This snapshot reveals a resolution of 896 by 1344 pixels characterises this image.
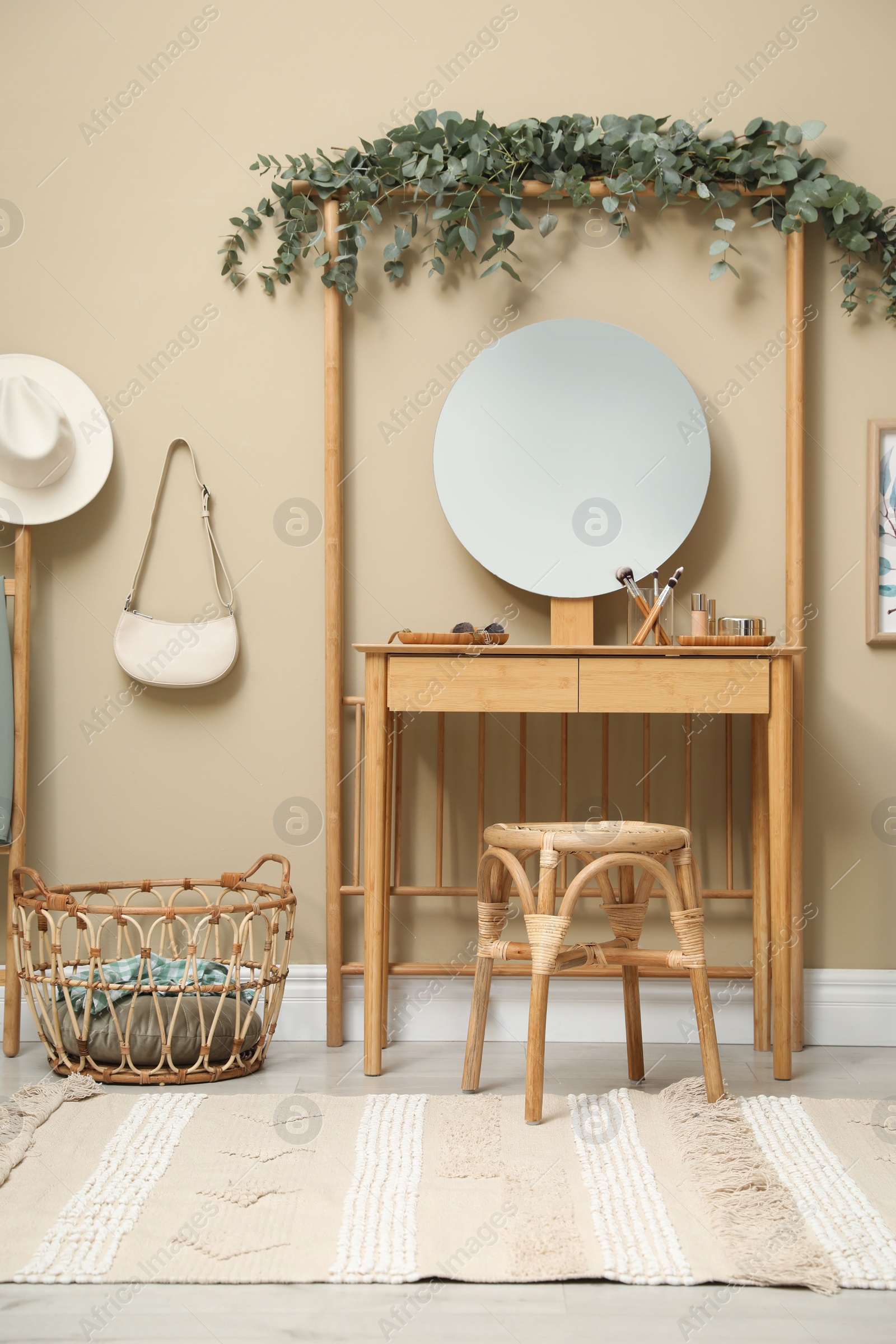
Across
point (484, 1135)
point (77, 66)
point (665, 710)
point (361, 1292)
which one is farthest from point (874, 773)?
point (77, 66)

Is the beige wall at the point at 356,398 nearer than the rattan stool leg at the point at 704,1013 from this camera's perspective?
No

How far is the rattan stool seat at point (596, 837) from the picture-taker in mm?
1599

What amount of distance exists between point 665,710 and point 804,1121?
0.71 metres

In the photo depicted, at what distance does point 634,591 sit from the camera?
204 cm

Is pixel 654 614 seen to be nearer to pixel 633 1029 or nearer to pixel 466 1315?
pixel 633 1029

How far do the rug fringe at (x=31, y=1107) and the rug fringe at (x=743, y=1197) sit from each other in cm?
97

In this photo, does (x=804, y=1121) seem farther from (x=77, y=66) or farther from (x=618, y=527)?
(x=77, y=66)

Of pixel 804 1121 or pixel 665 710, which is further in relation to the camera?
pixel 665 710

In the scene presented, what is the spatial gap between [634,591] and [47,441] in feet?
4.23

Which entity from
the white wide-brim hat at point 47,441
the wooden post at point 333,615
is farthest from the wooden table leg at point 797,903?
the white wide-brim hat at point 47,441

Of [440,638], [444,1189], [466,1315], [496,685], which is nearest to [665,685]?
[496,685]

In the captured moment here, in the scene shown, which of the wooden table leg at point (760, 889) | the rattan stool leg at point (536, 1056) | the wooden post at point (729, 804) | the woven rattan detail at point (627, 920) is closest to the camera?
the rattan stool leg at point (536, 1056)

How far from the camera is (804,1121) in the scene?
1.59m

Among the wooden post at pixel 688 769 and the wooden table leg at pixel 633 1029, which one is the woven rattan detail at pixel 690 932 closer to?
the wooden table leg at pixel 633 1029
